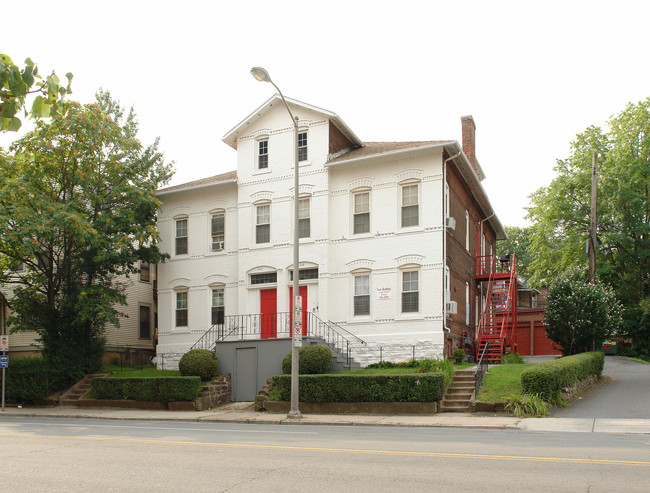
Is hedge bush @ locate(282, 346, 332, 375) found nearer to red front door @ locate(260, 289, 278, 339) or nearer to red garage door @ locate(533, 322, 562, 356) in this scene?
red front door @ locate(260, 289, 278, 339)

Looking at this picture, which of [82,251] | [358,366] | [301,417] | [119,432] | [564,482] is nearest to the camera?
[564,482]

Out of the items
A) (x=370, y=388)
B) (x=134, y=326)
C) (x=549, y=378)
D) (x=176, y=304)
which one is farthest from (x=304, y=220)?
(x=134, y=326)

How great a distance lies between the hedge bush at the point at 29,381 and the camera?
84.7ft

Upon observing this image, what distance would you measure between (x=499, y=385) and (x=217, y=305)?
45.0 ft

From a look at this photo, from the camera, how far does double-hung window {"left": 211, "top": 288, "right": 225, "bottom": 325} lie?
→ 29016 millimetres

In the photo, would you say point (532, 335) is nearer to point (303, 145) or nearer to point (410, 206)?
point (410, 206)

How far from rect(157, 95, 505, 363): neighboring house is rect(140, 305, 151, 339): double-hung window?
5303 millimetres

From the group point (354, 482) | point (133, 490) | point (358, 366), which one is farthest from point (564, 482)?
point (358, 366)

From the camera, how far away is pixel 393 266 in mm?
25422

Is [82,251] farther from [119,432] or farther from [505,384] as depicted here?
[505,384]

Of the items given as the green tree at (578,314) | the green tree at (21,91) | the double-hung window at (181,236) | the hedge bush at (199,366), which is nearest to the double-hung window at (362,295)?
the hedge bush at (199,366)

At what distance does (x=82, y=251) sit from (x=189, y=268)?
5002mm

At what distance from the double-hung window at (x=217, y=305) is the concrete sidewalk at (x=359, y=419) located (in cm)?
572

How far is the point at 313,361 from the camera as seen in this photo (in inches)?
884
